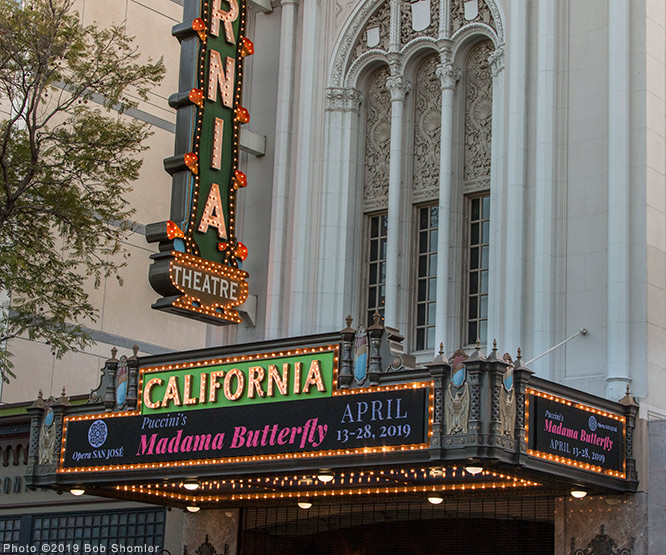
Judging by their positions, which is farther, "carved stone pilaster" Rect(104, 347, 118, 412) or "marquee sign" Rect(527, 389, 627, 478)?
"carved stone pilaster" Rect(104, 347, 118, 412)

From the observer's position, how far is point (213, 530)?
22281 millimetres

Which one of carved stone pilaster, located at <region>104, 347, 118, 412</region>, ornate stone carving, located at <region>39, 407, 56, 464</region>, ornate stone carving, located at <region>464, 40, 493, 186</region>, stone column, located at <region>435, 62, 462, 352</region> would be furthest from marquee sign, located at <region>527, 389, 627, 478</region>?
ornate stone carving, located at <region>39, 407, 56, 464</region>

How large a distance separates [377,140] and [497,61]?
2932 mm

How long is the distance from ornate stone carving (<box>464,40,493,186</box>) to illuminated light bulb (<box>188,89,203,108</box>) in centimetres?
447

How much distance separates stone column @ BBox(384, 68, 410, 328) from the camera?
2162 cm

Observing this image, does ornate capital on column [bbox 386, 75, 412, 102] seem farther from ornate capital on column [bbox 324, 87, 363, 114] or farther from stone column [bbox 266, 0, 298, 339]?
stone column [bbox 266, 0, 298, 339]

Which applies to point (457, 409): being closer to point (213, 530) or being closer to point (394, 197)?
point (394, 197)

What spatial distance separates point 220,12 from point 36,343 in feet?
34.4

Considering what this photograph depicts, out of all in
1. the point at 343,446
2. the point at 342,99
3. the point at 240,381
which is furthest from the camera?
the point at 342,99

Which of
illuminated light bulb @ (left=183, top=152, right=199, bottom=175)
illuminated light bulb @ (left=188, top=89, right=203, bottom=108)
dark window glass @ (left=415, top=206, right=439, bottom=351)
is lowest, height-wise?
dark window glass @ (left=415, top=206, right=439, bottom=351)

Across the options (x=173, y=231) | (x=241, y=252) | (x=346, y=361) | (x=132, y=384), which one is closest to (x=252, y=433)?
(x=346, y=361)

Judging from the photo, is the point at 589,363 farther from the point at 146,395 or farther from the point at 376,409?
the point at 146,395

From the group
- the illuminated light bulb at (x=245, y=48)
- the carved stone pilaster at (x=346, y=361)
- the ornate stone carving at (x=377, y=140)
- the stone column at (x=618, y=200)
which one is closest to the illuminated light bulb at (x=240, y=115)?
the illuminated light bulb at (x=245, y=48)

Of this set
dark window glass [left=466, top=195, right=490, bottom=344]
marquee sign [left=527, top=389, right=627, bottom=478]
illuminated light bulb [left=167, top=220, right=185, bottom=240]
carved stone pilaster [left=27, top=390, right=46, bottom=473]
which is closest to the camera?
marquee sign [left=527, top=389, right=627, bottom=478]
